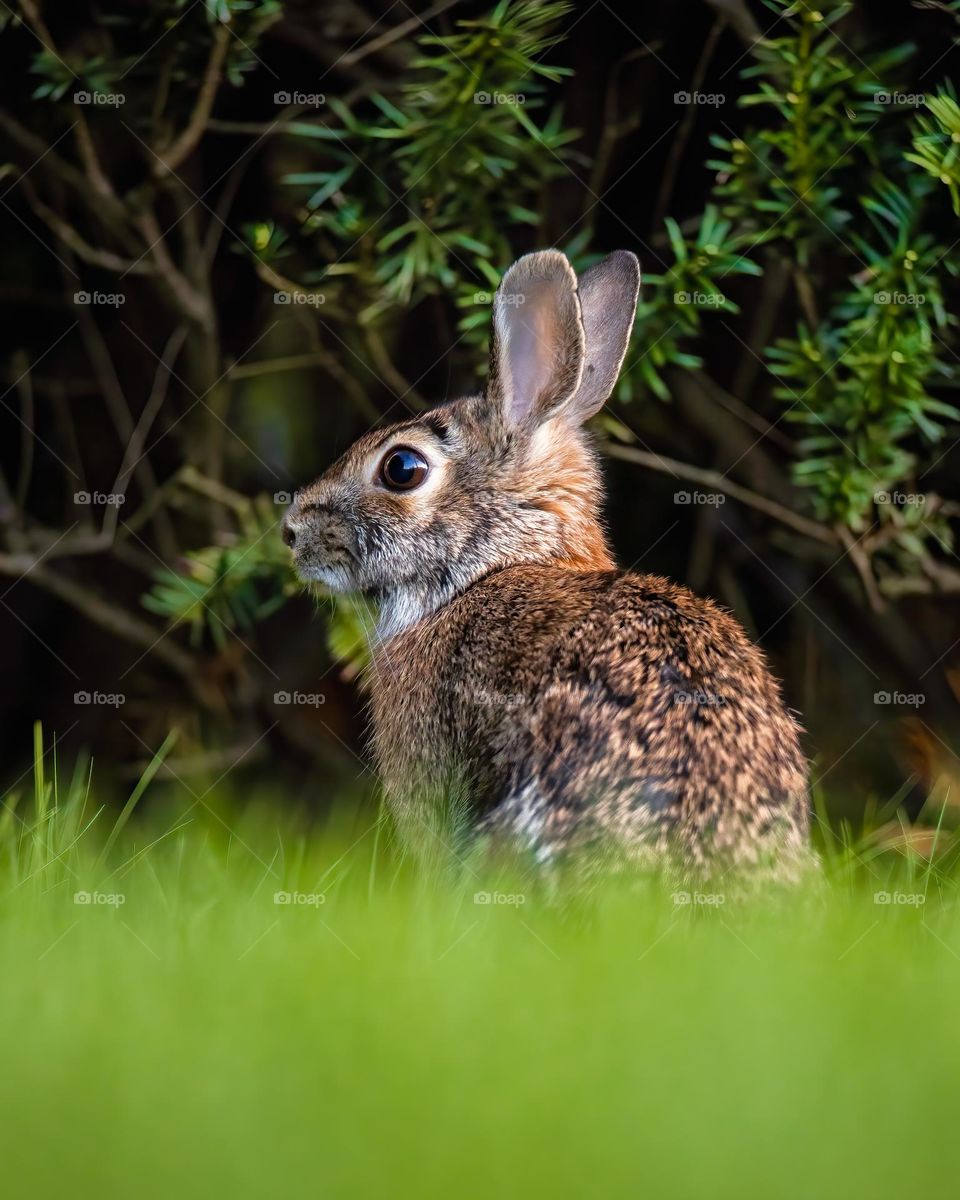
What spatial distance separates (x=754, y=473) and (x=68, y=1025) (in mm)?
3943

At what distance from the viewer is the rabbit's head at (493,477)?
421cm

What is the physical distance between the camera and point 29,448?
6.22 meters

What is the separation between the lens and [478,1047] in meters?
2.13

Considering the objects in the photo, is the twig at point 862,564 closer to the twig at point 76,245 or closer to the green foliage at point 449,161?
the green foliage at point 449,161

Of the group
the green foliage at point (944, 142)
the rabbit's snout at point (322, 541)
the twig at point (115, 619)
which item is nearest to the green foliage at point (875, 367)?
the green foliage at point (944, 142)

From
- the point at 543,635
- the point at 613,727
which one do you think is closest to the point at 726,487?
the point at 543,635

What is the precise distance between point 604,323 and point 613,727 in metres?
1.67

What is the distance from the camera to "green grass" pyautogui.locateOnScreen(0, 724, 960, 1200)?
1879 mm

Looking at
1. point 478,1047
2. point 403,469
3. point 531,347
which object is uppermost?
point 531,347

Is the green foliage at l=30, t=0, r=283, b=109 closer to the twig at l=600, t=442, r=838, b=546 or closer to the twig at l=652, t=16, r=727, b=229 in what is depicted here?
the twig at l=652, t=16, r=727, b=229

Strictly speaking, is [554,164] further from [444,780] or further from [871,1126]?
[871,1126]

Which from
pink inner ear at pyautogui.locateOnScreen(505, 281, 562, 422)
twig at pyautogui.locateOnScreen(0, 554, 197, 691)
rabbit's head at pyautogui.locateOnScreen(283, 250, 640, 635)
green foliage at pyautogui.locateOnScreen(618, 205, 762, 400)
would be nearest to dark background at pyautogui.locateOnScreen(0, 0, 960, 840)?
twig at pyautogui.locateOnScreen(0, 554, 197, 691)

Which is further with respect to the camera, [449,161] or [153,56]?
[153,56]

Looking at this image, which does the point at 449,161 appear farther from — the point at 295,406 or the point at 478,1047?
the point at 478,1047
